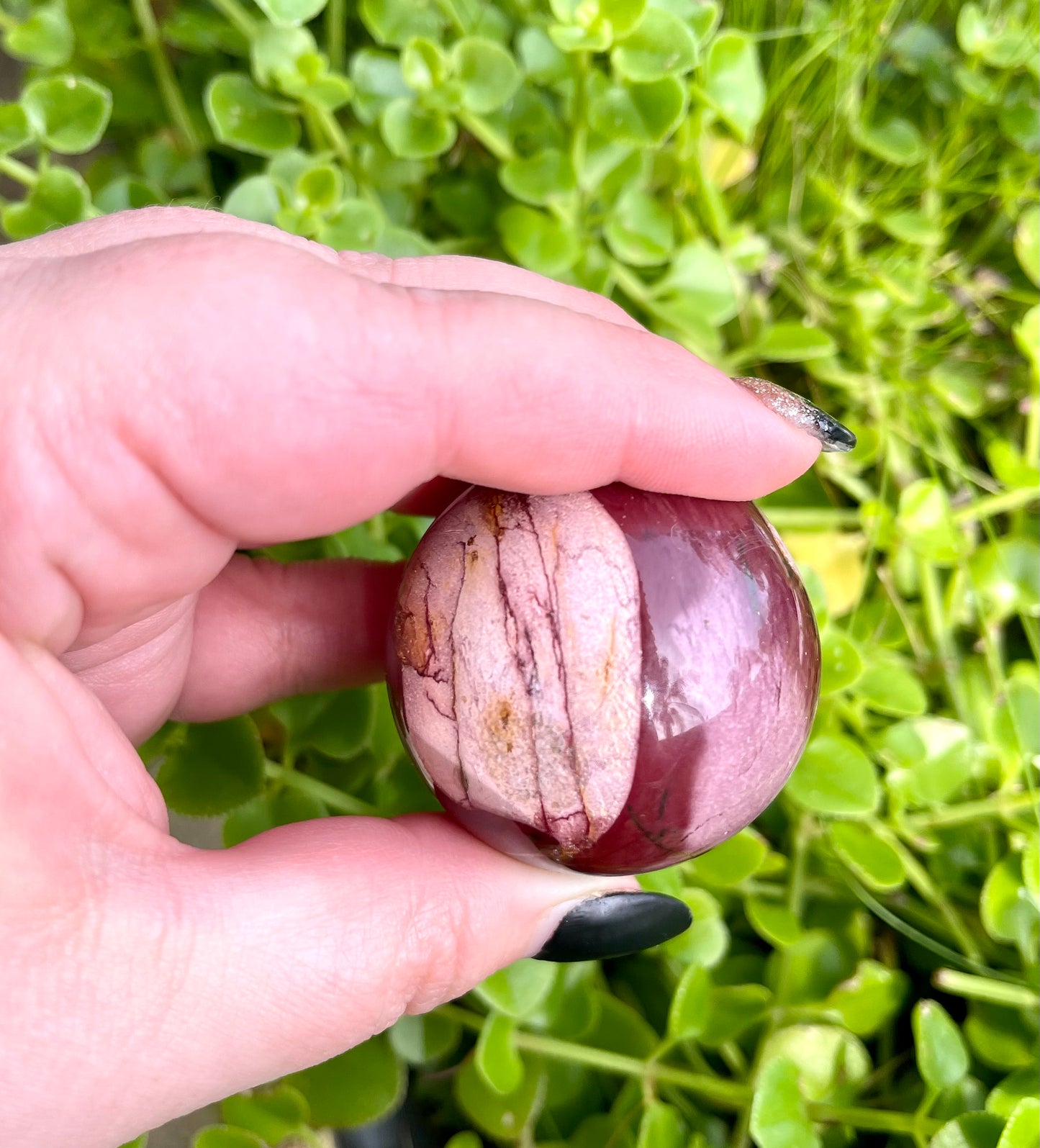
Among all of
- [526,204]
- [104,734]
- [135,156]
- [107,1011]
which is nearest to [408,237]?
[526,204]

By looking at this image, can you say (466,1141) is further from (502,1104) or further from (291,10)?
(291,10)

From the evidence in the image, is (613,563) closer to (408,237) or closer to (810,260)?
(408,237)

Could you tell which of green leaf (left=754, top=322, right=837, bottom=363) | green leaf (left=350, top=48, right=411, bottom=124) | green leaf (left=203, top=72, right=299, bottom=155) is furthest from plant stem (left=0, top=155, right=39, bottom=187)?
green leaf (left=754, top=322, right=837, bottom=363)

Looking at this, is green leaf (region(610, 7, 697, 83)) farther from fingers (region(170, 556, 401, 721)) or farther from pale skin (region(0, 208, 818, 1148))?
fingers (region(170, 556, 401, 721))

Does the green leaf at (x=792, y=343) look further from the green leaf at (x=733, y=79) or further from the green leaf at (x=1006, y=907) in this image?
the green leaf at (x=1006, y=907)

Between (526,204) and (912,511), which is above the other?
(526,204)

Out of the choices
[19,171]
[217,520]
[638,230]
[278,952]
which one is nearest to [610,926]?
[278,952]
